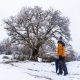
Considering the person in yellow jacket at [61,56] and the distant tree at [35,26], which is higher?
the distant tree at [35,26]

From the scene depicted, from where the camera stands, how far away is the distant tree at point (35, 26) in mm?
41625

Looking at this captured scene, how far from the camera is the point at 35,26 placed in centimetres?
4222

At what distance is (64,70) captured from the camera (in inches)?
535

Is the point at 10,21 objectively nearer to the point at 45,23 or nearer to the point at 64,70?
the point at 45,23

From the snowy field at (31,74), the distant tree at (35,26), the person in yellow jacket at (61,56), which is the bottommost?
the snowy field at (31,74)

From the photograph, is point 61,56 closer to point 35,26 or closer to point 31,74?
point 31,74

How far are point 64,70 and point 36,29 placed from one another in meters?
28.9

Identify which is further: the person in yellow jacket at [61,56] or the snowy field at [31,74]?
the person in yellow jacket at [61,56]

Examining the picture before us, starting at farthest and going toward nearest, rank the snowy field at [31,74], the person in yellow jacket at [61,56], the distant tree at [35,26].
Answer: the distant tree at [35,26], the person in yellow jacket at [61,56], the snowy field at [31,74]

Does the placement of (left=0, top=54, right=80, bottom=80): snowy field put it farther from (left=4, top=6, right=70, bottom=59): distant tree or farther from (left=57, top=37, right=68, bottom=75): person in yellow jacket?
(left=4, top=6, right=70, bottom=59): distant tree

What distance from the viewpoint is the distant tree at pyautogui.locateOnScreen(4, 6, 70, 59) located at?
137 ft

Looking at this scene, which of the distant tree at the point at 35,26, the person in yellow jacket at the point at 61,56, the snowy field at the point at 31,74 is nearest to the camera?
the snowy field at the point at 31,74

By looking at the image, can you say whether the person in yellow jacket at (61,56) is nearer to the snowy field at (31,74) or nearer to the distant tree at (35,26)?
the snowy field at (31,74)

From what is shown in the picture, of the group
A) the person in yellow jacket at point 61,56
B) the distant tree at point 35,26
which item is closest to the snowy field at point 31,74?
the person in yellow jacket at point 61,56
